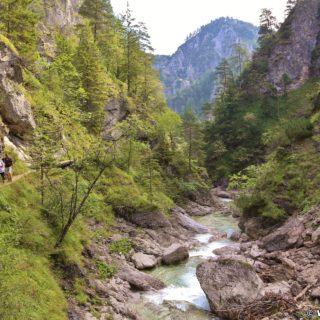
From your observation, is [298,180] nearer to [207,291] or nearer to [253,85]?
[207,291]

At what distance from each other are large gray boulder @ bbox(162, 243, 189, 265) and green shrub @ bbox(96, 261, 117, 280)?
5219mm

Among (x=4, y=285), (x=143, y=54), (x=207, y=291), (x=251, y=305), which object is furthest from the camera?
(x=143, y=54)

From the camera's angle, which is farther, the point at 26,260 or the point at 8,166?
the point at 8,166

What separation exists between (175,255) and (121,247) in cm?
406

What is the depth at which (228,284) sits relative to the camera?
19266 millimetres

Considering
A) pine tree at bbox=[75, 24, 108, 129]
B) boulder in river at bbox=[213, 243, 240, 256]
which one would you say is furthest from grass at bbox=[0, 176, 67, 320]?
pine tree at bbox=[75, 24, 108, 129]

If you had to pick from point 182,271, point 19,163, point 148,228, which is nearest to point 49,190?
point 19,163

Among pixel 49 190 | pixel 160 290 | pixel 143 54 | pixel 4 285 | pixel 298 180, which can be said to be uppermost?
pixel 143 54

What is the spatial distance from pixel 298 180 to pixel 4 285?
83.7 ft

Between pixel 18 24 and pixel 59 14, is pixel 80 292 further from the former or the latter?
pixel 59 14

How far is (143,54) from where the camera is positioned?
198ft

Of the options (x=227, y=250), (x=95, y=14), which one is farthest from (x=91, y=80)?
(x=227, y=250)

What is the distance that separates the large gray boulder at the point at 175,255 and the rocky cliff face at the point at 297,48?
232 feet

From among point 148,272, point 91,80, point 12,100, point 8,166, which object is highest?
point 91,80
